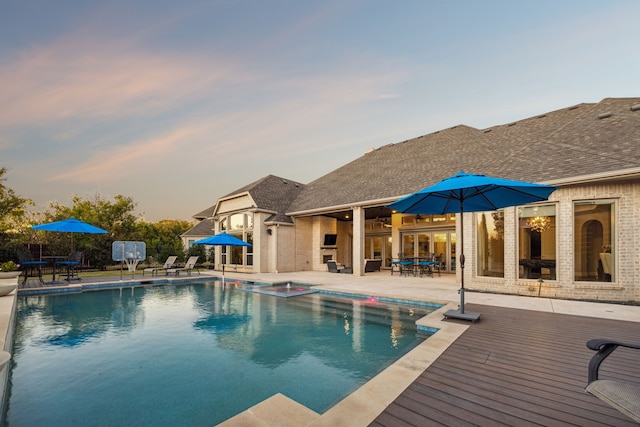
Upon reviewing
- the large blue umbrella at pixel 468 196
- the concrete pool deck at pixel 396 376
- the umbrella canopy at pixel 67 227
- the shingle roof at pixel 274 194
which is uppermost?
the shingle roof at pixel 274 194

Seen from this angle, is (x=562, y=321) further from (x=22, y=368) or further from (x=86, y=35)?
(x=86, y=35)

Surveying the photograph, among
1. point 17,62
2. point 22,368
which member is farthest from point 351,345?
point 17,62

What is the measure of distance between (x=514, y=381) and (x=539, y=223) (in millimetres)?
7726

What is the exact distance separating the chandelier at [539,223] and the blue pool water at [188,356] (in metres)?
4.73

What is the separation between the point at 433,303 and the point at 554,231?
4.55m

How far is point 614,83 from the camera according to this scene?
15.2 meters

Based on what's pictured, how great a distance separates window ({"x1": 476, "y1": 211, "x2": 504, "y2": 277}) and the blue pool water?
12.0ft

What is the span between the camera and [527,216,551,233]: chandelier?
893 centimetres

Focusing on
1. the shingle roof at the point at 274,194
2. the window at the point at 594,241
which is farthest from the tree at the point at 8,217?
the window at the point at 594,241

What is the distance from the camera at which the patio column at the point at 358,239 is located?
1470 cm

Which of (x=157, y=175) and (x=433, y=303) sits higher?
(x=157, y=175)

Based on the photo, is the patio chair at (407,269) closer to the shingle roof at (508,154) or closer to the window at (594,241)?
the shingle roof at (508,154)

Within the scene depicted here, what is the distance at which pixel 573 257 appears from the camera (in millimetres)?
8414

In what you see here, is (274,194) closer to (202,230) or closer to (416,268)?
(416,268)
